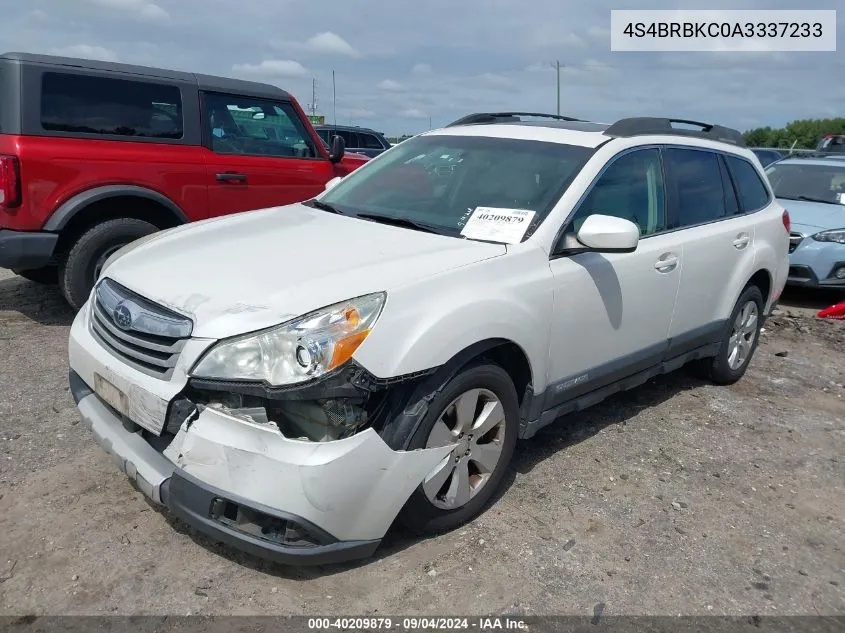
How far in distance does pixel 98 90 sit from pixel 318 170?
78.1 inches

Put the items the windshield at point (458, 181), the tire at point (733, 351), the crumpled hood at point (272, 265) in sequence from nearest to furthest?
the crumpled hood at point (272, 265) → the windshield at point (458, 181) → the tire at point (733, 351)

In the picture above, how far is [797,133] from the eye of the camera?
57031mm

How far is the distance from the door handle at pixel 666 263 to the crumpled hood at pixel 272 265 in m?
1.18

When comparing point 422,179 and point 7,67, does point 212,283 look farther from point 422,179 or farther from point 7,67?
point 7,67

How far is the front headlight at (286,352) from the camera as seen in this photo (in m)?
2.48

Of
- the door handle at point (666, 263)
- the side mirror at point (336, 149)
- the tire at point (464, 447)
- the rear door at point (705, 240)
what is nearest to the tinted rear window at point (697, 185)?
the rear door at point (705, 240)

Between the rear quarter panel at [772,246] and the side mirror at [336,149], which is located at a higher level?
the side mirror at [336,149]

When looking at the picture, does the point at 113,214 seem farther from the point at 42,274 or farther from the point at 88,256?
the point at 42,274

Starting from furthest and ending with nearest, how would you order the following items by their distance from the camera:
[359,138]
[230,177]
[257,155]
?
[359,138], [257,155], [230,177]

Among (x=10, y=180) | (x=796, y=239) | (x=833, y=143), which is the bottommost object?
(x=796, y=239)

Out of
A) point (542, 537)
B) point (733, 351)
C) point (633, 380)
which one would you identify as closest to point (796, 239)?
point (733, 351)

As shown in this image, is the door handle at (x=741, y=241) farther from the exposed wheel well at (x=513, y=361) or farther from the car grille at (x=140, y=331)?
the car grille at (x=140, y=331)

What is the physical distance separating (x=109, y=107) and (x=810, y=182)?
8163mm

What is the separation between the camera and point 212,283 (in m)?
2.78
